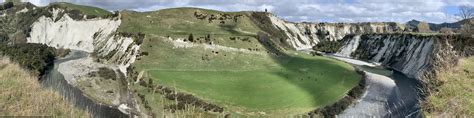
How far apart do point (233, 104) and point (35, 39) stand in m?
142

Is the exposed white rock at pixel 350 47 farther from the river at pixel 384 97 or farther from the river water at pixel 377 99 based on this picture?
the river at pixel 384 97

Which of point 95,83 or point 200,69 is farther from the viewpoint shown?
point 200,69

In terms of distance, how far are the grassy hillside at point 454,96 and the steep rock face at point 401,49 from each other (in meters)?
51.3

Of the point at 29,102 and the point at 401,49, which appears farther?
the point at 401,49

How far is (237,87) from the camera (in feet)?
242

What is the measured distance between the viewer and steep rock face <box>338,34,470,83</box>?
3772 inches

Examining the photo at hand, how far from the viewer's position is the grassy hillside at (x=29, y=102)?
55.2ft

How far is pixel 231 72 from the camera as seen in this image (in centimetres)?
8781

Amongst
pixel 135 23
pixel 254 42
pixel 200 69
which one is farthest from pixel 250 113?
pixel 135 23

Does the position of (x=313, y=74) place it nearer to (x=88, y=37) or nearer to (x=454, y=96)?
(x=454, y=96)

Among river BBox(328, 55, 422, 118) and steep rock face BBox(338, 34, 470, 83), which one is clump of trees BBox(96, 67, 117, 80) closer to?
river BBox(328, 55, 422, 118)

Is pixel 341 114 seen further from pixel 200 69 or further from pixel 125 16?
pixel 125 16

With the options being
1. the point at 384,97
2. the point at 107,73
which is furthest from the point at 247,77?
the point at 107,73

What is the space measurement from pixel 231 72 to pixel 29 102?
70.0 m
